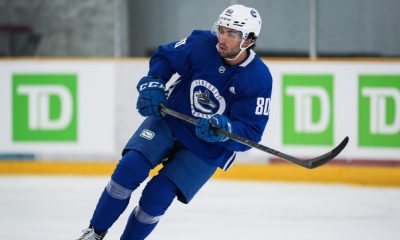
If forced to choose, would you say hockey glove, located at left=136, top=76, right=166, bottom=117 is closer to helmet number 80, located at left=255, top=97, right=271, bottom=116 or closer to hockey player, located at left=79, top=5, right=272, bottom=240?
hockey player, located at left=79, top=5, right=272, bottom=240

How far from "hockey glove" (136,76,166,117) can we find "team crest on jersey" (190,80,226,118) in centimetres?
14

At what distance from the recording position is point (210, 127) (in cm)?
400

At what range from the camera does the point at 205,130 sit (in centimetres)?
399

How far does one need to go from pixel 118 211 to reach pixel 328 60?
3.67 metres

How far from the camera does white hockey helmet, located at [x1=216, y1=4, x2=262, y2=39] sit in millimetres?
4102

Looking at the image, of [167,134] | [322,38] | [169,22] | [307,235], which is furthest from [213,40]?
[169,22]

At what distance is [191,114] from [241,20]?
46cm

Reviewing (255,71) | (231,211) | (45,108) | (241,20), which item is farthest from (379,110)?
(241,20)

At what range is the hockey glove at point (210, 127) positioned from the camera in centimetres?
399

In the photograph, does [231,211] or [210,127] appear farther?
[231,211]

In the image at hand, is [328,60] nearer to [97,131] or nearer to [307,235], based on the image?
[97,131]

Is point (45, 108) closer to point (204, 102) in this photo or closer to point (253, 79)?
point (204, 102)

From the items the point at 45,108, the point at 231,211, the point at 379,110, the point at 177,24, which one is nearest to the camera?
the point at 231,211

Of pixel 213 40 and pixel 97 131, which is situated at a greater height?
pixel 213 40
